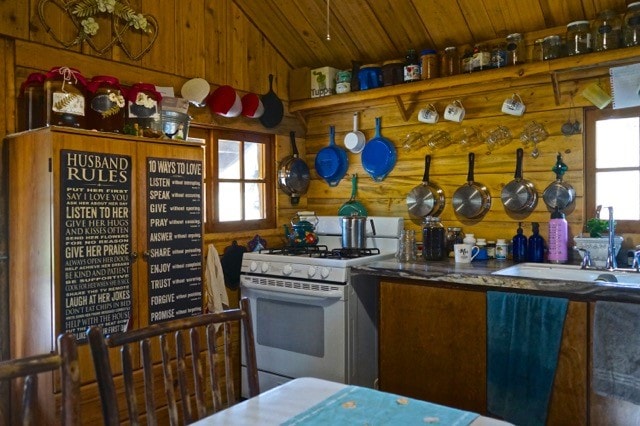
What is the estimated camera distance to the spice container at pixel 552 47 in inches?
104

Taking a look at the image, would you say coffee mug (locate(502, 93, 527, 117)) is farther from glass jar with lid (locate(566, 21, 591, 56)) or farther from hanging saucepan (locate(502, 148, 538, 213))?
glass jar with lid (locate(566, 21, 591, 56))

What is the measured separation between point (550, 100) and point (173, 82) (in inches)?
83.0

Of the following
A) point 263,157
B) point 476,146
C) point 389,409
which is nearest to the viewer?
point 389,409

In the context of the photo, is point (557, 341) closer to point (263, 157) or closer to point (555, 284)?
point (555, 284)

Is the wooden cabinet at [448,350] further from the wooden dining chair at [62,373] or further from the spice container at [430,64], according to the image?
the wooden dining chair at [62,373]

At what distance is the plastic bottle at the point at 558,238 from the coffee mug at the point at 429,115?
0.91 meters

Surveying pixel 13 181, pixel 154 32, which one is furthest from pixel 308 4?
pixel 13 181

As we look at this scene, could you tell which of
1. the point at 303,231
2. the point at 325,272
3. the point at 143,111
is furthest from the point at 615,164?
the point at 143,111

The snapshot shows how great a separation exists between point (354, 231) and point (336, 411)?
6.74ft

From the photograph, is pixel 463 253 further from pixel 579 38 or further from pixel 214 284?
pixel 214 284

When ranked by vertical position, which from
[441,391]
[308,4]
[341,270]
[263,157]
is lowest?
[441,391]

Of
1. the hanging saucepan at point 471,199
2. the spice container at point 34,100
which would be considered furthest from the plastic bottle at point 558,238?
the spice container at point 34,100

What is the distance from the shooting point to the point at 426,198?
3.18 metres

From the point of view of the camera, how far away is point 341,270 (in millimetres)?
2674
